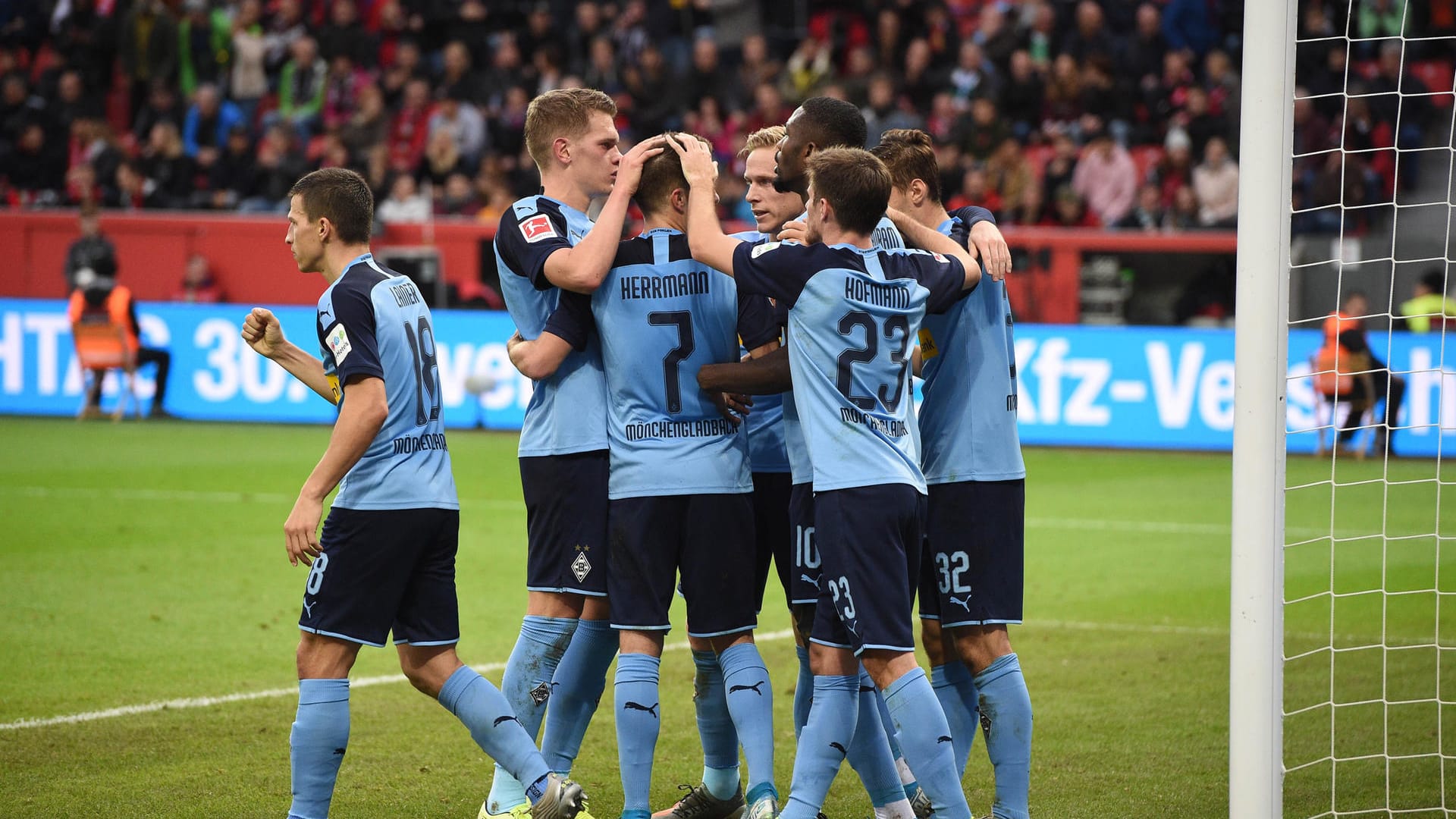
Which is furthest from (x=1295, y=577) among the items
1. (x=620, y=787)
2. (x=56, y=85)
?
(x=56, y=85)

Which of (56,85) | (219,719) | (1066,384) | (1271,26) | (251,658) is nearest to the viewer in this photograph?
(1271,26)

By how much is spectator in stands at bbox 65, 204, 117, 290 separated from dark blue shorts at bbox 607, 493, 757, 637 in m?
15.9

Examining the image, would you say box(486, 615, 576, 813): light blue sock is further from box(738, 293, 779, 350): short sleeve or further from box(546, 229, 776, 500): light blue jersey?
box(738, 293, 779, 350): short sleeve

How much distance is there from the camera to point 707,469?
4668 millimetres

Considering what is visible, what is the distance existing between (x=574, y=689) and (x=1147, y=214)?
1410 centimetres

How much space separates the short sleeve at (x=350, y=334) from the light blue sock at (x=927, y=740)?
5.63 ft

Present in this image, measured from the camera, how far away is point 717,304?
4.76 meters

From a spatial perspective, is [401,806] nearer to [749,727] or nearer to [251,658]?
[749,727]

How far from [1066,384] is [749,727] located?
11583 mm

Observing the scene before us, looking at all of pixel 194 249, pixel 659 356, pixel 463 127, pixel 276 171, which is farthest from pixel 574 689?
pixel 276 171

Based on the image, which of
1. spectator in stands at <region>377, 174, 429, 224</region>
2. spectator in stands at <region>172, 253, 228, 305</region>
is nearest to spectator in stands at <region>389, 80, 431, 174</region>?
spectator in stands at <region>377, 174, 429, 224</region>

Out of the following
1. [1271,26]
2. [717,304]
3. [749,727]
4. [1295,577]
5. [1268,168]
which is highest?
[1271,26]

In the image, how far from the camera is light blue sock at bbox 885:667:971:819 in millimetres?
4285

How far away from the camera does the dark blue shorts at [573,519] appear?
15.9ft
